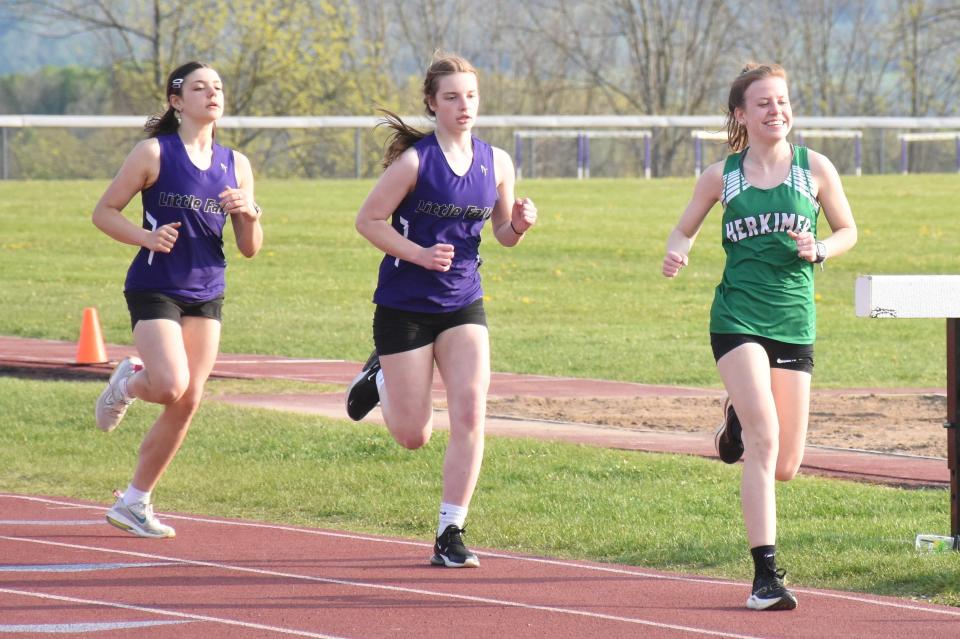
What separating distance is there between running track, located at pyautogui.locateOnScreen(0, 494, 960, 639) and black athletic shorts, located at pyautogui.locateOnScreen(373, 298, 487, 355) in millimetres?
971

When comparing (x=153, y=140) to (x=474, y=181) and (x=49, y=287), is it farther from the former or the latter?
(x=49, y=287)

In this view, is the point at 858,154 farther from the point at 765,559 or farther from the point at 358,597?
the point at 358,597

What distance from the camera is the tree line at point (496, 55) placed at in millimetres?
46719

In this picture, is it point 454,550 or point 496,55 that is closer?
point 454,550

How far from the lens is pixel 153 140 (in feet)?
25.3

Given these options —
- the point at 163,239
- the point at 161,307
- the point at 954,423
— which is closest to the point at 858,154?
the point at 954,423

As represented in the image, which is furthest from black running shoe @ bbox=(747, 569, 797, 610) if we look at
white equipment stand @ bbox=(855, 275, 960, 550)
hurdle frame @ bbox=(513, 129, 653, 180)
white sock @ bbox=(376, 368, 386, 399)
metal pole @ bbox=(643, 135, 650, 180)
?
metal pole @ bbox=(643, 135, 650, 180)

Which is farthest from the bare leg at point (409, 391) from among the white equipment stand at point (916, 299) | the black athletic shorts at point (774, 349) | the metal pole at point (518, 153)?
the metal pole at point (518, 153)

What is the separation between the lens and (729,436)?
23.6 ft

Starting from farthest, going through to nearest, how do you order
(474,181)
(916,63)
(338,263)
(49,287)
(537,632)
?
(916,63) → (338,263) → (49,287) → (474,181) → (537,632)

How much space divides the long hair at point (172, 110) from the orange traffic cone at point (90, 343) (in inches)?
294

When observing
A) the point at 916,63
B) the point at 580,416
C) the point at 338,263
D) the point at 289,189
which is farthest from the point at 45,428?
the point at 916,63

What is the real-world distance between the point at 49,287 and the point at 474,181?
16.7 metres

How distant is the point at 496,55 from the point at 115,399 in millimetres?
56419
